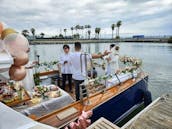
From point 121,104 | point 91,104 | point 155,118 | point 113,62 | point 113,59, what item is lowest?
point 155,118

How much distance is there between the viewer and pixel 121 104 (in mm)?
4633

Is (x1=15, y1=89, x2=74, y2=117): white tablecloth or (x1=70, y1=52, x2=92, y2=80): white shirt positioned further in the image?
(x1=70, y1=52, x2=92, y2=80): white shirt

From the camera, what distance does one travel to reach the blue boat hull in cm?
384

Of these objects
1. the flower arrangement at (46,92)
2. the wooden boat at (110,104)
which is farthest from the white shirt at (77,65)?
the flower arrangement at (46,92)

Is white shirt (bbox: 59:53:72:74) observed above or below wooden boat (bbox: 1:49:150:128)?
above

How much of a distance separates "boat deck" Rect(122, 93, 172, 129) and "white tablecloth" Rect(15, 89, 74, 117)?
1.38 metres

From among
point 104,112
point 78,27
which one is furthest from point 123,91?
point 78,27

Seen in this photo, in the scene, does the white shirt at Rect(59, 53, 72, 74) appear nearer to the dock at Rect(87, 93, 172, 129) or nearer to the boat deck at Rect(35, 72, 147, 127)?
the boat deck at Rect(35, 72, 147, 127)

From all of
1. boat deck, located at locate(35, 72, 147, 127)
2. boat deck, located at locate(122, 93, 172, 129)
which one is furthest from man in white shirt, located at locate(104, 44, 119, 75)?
boat deck, located at locate(122, 93, 172, 129)

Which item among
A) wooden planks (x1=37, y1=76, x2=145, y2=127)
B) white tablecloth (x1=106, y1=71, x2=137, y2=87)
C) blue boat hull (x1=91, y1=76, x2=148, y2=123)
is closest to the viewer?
wooden planks (x1=37, y1=76, x2=145, y2=127)

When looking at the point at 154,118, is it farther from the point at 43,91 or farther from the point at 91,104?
the point at 43,91

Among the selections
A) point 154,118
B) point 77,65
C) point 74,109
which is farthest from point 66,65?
point 154,118

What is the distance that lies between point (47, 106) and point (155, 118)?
2534 mm

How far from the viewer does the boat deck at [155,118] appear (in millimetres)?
3957
